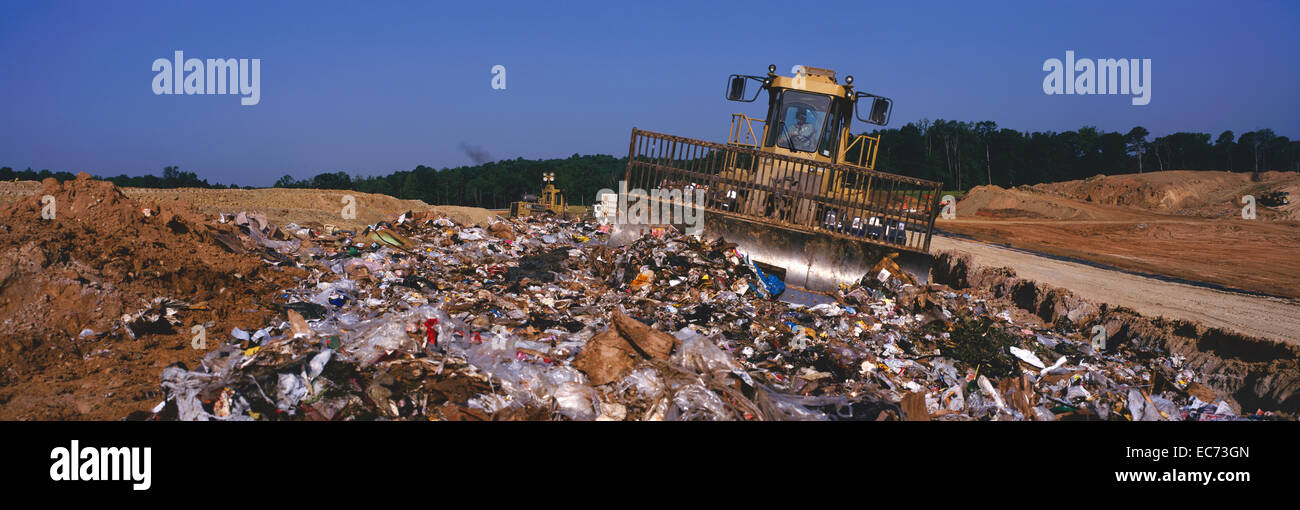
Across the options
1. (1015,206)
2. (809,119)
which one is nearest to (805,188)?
(809,119)

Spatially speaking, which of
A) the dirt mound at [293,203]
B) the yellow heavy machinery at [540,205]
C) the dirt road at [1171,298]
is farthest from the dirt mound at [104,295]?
the yellow heavy machinery at [540,205]

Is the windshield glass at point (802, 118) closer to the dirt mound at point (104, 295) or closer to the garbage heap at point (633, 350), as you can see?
the garbage heap at point (633, 350)

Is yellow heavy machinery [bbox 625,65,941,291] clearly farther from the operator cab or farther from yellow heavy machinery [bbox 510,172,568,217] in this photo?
yellow heavy machinery [bbox 510,172,568,217]

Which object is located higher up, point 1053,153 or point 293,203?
point 1053,153

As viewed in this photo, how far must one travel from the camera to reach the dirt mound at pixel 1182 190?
24.2 meters

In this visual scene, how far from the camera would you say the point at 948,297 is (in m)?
9.11

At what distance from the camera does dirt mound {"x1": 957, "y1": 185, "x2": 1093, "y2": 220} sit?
22944mm

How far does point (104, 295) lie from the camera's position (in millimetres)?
5477

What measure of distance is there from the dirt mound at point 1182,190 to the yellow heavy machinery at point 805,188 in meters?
19.9

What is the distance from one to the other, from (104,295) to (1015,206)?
→ 26.1 m

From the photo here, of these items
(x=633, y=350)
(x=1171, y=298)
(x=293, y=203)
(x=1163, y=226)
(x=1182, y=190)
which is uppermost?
(x=1182, y=190)

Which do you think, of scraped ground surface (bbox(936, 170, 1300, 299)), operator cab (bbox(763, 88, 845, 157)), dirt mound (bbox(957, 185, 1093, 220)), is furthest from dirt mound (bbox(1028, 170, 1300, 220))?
operator cab (bbox(763, 88, 845, 157))

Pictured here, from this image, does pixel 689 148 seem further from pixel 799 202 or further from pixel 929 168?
pixel 929 168

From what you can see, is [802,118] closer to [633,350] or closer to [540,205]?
[633,350]
